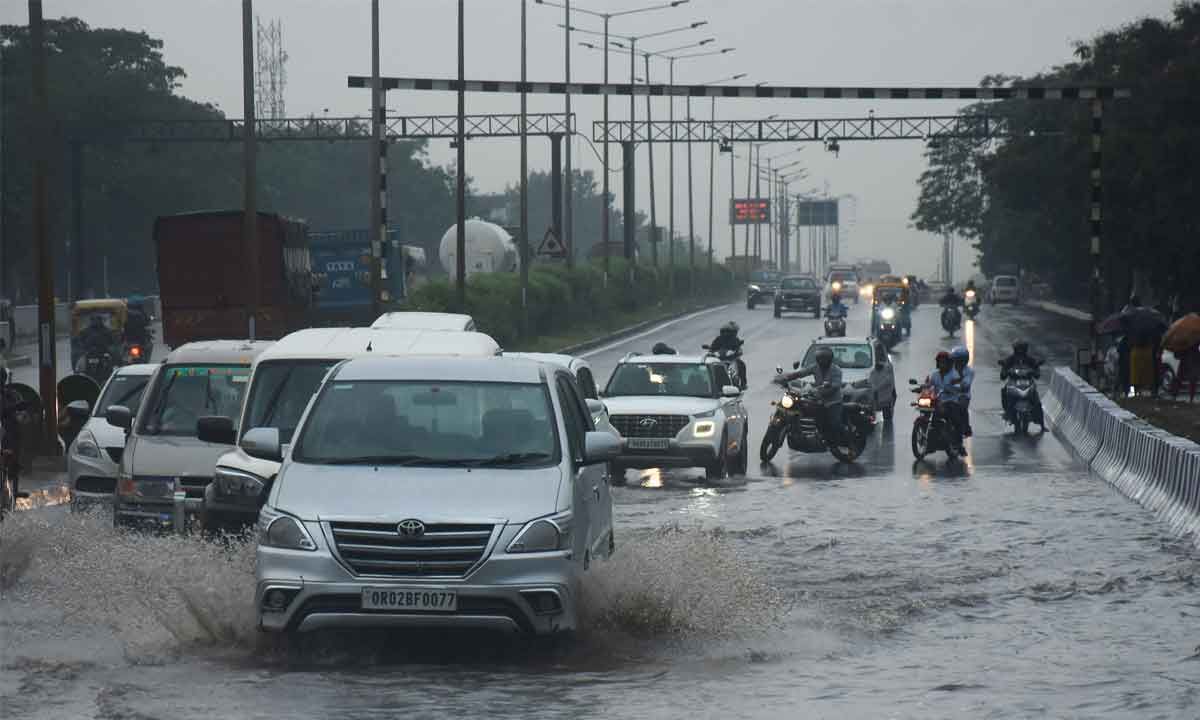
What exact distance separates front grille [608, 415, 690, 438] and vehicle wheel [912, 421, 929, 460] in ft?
14.6

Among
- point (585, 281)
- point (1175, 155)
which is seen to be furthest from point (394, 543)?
point (585, 281)

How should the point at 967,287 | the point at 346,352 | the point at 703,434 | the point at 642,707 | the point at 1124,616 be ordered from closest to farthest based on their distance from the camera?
1. the point at 642,707
2. the point at 1124,616
3. the point at 346,352
4. the point at 703,434
5. the point at 967,287

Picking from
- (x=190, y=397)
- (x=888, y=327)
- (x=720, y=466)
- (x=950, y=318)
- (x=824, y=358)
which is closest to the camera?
(x=190, y=397)

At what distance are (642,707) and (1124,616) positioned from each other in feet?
15.9

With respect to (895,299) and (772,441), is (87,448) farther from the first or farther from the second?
(895,299)

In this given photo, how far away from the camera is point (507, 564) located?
10477mm

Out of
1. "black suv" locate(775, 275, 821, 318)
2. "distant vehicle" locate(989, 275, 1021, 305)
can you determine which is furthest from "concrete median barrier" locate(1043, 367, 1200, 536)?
"distant vehicle" locate(989, 275, 1021, 305)

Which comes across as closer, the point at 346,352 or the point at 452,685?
the point at 452,685

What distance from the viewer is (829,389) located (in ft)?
88.5

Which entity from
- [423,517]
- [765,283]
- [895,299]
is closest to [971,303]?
[895,299]

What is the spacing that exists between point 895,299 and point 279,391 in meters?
59.7

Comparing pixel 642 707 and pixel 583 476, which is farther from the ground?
pixel 583 476

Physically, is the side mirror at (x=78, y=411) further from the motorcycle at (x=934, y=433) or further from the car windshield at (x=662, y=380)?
the motorcycle at (x=934, y=433)

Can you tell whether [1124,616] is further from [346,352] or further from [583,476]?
[346,352]
